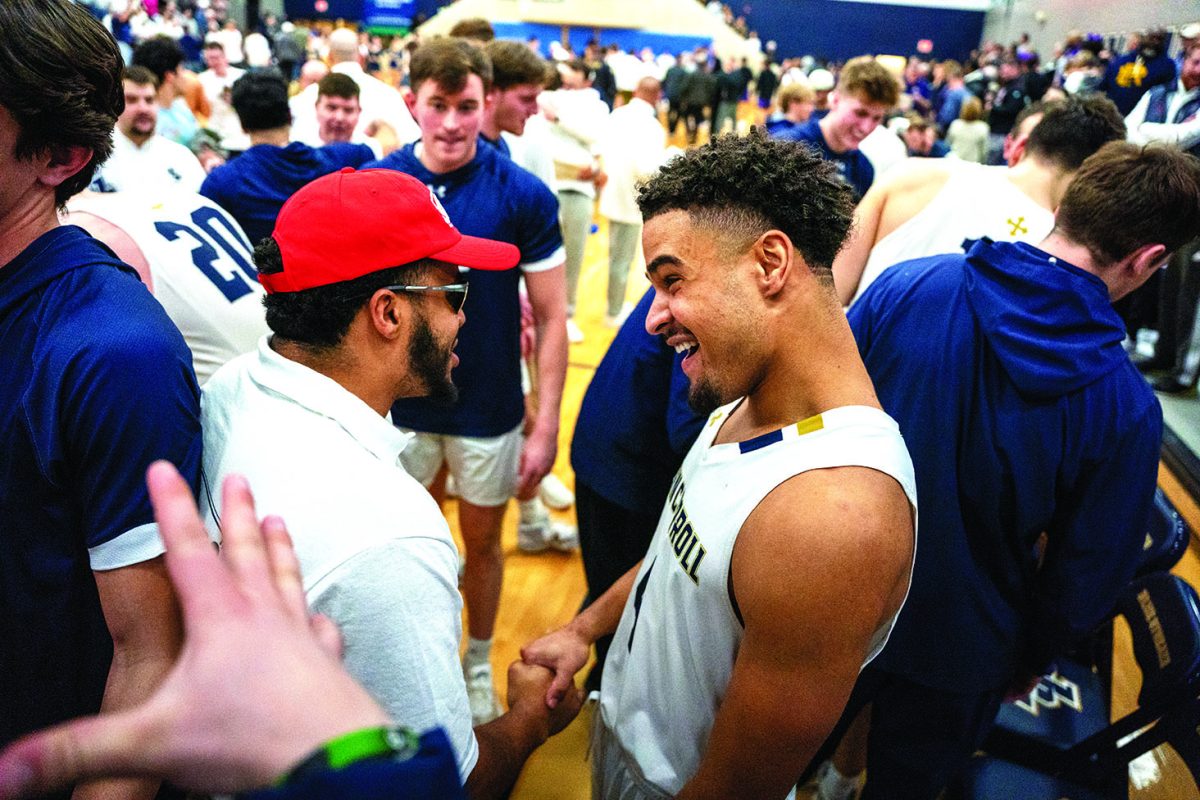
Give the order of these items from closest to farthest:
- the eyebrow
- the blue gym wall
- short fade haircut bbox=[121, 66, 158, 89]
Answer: the eyebrow → short fade haircut bbox=[121, 66, 158, 89] → the blue gym wall

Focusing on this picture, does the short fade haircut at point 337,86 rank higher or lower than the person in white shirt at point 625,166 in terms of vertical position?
higher

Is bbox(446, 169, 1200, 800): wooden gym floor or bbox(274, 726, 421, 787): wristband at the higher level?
bbox(274, 726, 421, 787): wristband

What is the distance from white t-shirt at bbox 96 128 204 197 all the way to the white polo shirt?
319 centimetres

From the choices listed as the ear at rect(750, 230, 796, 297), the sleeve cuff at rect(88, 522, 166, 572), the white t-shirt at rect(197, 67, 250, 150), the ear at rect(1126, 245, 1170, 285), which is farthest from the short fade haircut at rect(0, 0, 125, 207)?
the white t-shirt at rect(197, 67, 250, 150)

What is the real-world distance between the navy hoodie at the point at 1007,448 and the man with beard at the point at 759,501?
608 mm

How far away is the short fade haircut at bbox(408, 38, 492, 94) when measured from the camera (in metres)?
2.48

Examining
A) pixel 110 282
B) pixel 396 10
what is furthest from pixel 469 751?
pixel 396 10

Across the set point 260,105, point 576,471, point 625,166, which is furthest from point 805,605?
point 625,166

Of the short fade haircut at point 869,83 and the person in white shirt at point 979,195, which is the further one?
the short fade haircut at point 869,83

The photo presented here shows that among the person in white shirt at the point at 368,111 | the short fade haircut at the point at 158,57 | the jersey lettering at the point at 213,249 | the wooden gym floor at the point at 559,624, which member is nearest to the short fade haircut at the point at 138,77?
the person in white shirt at the point at 368,111

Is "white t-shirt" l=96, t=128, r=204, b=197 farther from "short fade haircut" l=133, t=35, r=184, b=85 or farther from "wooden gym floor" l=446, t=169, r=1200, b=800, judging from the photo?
"wooden gym floor" l=446, t=169, r=1200, b=800

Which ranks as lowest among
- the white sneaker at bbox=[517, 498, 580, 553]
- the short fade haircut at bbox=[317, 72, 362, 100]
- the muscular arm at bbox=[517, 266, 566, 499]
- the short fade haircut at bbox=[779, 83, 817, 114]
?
the white sneaker at bbox=[517, 498, 580, 553]

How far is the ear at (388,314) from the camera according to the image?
1.28m

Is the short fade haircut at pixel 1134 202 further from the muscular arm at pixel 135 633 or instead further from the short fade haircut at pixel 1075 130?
the muscular arm at pixel 135 633
